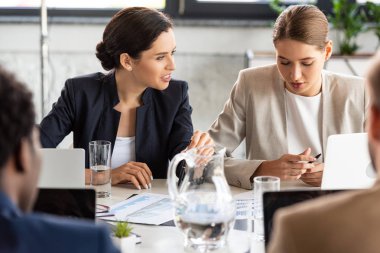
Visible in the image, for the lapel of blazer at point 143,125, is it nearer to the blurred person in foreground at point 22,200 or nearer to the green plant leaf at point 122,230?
the green plant leaf at point 122,230

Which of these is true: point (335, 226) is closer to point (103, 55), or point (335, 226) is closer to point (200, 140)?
point (200, 140)

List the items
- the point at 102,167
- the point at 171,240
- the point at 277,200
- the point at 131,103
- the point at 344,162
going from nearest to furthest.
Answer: the point at 277,200
the point at 171,240
the point at 344,162
the point at 102,167
the point at 131,103

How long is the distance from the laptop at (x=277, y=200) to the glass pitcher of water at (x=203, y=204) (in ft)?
0.76

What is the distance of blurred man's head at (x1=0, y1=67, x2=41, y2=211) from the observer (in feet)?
3.74

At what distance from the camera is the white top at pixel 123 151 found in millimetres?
2814

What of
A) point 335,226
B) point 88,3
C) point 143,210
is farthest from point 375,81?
point 88,3

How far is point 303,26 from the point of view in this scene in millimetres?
2742

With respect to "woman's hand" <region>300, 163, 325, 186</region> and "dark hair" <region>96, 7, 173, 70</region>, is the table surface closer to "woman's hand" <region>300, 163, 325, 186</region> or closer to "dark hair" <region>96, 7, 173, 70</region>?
"woman's hand" <region>300, 163, 325, 186</region>

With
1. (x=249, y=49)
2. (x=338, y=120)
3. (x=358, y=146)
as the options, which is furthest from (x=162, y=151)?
(x=249, y=49)

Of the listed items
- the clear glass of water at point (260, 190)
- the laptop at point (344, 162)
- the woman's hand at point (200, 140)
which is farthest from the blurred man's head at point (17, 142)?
the woman's hand at point (200, 140)

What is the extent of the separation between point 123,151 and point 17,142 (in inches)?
66.5

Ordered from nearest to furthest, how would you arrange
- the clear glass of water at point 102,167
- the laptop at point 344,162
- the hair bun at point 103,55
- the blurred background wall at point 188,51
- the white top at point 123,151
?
the laptop at point 344,162, the clear glass of water at point 102,167, the white top at point 123,151, the hair bun at point 103,55, the blurred background wall at point 188,51

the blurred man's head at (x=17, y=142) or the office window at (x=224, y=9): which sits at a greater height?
the blurred man's head at (x=17, y=142)

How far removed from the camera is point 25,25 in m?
5.02
